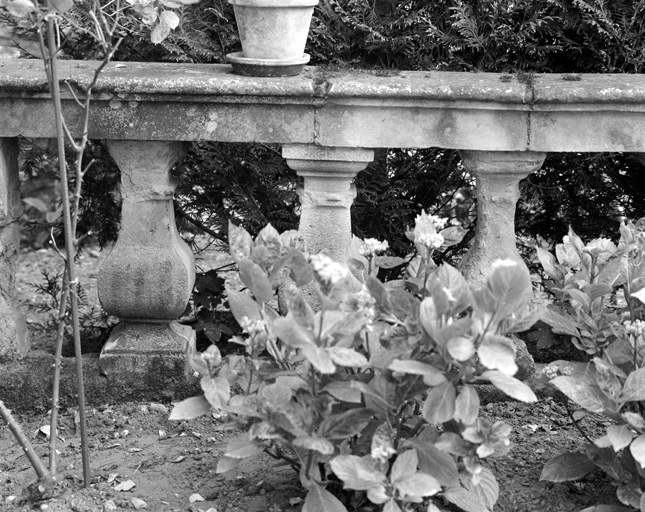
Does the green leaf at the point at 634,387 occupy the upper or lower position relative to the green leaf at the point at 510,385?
lower

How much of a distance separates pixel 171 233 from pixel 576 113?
1409mm

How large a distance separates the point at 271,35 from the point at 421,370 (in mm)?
1382

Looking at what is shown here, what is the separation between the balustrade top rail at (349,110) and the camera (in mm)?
3092

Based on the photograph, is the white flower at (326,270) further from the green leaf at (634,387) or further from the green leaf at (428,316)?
the green leaf at (634,387)

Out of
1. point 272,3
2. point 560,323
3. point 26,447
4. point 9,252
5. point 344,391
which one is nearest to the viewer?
point 344,391

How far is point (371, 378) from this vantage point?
103 inches

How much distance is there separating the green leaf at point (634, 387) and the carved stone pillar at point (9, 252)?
6.74 ft

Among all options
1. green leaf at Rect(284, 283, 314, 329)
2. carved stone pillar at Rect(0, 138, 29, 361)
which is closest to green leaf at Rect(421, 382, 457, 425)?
green leaf at Rect(284, 283, 314, 329)

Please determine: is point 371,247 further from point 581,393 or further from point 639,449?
point 639,449

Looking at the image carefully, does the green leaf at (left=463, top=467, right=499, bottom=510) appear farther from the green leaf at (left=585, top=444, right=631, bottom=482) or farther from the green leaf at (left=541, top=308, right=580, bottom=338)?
the green leaf at (left=541, top=308, right=580, bottom=338)

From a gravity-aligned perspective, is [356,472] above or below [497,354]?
below

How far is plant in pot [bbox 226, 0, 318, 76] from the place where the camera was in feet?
10.3

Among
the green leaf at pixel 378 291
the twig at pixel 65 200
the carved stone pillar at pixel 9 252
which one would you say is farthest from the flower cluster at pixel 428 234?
the carved stone pillar at pixel 9 252

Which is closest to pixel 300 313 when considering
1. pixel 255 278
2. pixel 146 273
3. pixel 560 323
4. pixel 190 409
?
pixel 255 278
